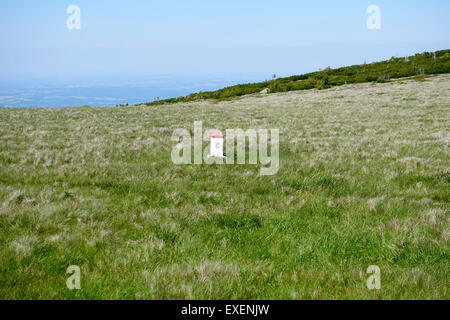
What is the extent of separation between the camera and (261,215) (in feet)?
17.7

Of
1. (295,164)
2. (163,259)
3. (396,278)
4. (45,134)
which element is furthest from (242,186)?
(45,134)

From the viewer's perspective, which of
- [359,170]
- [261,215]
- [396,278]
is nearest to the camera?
[396,278]

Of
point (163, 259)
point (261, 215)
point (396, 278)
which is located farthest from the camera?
point (261, 215)

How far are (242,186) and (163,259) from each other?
3555 mm

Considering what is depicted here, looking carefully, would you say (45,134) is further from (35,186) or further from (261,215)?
(261,215)

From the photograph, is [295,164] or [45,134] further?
[45,134]

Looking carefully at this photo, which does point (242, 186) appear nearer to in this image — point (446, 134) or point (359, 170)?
point (359, 170)
